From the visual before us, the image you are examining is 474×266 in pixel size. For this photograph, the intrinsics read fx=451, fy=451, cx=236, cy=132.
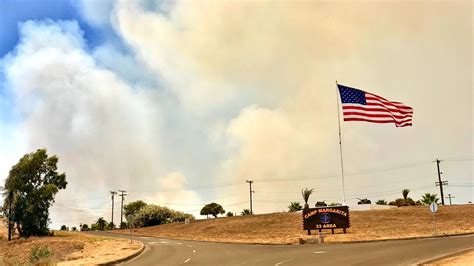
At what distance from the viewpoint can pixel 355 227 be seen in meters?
47.2

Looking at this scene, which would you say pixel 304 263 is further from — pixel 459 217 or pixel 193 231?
pixel 193 231

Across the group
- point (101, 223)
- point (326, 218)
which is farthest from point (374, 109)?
point (101, 223)

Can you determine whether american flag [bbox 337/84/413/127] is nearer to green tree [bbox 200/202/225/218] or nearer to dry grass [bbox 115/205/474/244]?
dry grass [bbox 115/205/474/244]

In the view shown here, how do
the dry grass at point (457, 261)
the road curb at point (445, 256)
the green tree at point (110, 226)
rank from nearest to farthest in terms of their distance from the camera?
the dry grass at point (457, 261) < the road curb at point (445, 256) < the green tree at point (110, 226)

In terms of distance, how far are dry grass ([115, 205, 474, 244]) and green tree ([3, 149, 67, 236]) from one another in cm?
1805

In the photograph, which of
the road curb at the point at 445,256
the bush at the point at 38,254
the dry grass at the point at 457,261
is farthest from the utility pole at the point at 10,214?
the dry grass at the point at 457,261

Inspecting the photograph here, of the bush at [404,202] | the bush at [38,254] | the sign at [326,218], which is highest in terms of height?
the bush at [404,202]

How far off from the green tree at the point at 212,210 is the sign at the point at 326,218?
5814 centimetres

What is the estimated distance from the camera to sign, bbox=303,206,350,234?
139 feet

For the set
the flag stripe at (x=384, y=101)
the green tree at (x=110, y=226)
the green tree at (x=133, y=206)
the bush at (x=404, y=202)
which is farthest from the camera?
the green tree at (x=133, y=206)

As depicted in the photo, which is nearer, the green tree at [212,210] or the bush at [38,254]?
the bush at [38,254]

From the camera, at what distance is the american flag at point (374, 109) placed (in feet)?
120

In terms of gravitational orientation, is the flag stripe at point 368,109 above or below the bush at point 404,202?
above

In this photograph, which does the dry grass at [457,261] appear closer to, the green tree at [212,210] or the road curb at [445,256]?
the road curb at [445,256]
